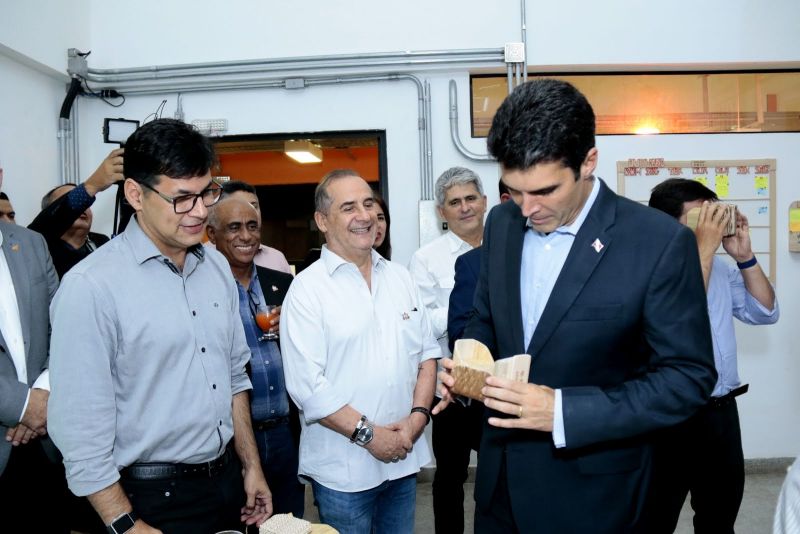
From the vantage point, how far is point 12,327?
6.59ft

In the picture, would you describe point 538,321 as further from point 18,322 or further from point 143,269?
point 18,322

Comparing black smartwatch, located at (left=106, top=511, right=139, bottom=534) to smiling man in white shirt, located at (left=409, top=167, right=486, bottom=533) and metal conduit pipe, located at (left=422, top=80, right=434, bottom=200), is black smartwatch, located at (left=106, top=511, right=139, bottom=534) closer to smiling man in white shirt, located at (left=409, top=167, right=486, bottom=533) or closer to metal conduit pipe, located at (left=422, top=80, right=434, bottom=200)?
smiling man in white shirt, located at (left=409, top=167, right=486, bottom=533)

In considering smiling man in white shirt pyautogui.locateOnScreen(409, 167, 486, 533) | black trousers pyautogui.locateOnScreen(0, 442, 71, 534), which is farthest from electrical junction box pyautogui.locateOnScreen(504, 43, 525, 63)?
black trousers pyautogui.locateOnScreen(0, 442, 71, 534)

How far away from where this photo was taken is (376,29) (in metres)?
3.90

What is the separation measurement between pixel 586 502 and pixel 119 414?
118cm

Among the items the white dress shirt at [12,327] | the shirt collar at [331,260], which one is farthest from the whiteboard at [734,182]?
the white dress shirt at [12,327]

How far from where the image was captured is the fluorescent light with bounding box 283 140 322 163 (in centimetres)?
615

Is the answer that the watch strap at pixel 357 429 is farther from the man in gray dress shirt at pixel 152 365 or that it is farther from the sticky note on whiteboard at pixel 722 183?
the sticky note on whiteboard at pixel 722 183

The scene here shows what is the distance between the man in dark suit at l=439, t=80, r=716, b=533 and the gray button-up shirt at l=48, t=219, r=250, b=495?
70 centimetres

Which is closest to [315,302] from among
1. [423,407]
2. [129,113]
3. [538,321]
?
[423,407]

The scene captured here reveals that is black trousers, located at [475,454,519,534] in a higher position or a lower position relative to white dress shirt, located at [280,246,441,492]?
lower

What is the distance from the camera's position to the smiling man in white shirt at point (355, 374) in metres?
1.88

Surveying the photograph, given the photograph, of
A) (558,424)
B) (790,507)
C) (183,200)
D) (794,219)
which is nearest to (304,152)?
(794,219)

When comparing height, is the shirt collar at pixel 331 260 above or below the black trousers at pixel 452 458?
above
